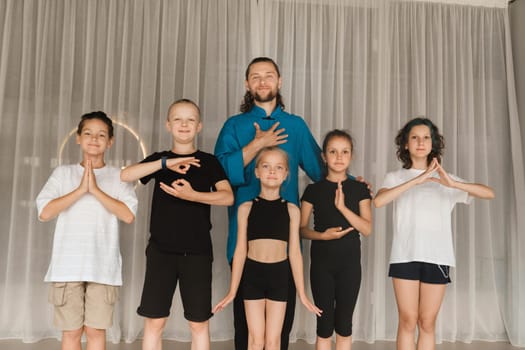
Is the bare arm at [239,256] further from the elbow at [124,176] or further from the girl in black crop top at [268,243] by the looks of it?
the elbow at [124,176]

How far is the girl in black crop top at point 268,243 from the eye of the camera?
7.38ft

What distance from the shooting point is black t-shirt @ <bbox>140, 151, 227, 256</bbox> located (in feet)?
7.36

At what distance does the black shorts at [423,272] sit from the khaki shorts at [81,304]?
153cm

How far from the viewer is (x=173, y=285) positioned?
2256 millimetres

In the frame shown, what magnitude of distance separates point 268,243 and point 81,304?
3.13ft

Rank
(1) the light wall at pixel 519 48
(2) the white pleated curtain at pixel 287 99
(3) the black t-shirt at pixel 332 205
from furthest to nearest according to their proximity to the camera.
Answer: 1. (1) the light wall at pixel 519 48
2. (2) the white pleated curtain at pixel 287 99
3. (3) the black t-shirt at pixel 332 205

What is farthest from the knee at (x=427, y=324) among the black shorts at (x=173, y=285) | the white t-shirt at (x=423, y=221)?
the black shorts at (x=173, y=285)

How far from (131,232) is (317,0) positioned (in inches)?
90.3

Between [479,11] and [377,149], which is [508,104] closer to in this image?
[479,11]

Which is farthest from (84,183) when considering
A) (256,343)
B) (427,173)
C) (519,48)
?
(519,48)

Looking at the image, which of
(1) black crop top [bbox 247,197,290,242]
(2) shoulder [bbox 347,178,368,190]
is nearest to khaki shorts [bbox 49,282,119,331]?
(1) black crop top [bbox 247,197,290,242]

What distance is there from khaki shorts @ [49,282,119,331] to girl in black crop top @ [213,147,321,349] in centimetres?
54

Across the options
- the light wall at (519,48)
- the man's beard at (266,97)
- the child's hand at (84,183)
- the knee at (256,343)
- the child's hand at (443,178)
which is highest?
the light wall at (519,48)

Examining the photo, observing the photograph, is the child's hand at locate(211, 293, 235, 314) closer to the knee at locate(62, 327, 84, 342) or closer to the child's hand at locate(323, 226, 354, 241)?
the child's hand at locate(323, 226, 354, 241)
